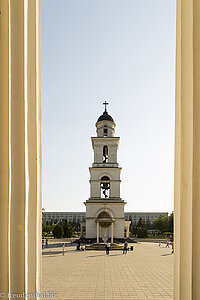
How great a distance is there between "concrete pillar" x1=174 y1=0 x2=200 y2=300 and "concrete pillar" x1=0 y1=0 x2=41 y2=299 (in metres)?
1.43

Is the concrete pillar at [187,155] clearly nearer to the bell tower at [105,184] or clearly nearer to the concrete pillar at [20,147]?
the concrete pillar at [20,147]

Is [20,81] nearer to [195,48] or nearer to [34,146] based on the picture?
[34,146]

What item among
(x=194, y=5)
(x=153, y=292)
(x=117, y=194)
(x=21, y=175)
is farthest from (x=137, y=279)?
(x=117, y=194)

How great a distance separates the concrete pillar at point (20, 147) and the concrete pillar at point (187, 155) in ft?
4.68

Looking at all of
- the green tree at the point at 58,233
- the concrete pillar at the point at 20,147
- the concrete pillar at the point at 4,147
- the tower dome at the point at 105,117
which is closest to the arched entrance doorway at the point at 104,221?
the green tree at the point at 58,233

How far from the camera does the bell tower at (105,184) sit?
2902cm

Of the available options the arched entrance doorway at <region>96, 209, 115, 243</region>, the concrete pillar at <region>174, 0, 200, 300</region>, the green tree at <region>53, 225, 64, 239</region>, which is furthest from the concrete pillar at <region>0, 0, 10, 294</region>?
the green tree at <region>53, 225, 64, 239</region>

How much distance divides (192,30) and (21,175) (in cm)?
226

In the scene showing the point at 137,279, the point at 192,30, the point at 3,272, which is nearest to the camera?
the point at 3,272

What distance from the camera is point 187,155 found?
3135mm

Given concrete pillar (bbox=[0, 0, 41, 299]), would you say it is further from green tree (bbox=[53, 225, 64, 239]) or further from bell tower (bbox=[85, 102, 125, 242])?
green tree (bbox=[53, 225, 64, 239])

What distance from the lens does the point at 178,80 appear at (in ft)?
10.8

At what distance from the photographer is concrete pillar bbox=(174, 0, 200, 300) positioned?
9.93 feet

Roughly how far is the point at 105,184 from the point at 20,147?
2822 cm
